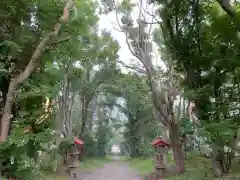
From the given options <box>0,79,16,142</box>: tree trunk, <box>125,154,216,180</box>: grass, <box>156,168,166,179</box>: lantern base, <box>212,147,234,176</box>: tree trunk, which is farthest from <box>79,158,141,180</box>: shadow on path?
<box>0,79,16,142</box>: tree trunk

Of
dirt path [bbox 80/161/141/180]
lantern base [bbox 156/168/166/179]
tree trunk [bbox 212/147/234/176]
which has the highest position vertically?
tree trunk [bbox 212/147/234/176]

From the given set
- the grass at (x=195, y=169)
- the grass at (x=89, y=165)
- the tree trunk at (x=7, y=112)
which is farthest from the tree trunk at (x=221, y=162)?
the grass at (x=89, y=165)

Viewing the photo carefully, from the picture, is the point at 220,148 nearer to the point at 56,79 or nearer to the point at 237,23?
the point at 237,23

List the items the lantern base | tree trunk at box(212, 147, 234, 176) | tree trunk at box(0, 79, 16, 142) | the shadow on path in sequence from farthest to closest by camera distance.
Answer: the shadow on path
the lantern base
tree trunk at box(212, 147, 234, 176)
tree trunk at box(0, 79, 16, 142)

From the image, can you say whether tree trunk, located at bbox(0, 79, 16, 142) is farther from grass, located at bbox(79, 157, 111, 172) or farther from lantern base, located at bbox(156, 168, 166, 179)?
grass, located at bbox(79, 157, 111, 172)

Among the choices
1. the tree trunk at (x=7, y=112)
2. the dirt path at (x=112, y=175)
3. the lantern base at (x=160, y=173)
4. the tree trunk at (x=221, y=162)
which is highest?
the tree trunk at (x=7, y=112)

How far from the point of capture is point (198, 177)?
35.9 ft

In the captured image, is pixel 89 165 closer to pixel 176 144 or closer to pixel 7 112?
pixel 176 144

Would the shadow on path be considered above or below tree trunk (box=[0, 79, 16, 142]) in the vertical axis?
below

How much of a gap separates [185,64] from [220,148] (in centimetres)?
350

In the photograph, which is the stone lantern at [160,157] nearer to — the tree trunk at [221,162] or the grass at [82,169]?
the tree trunk at [221,162]

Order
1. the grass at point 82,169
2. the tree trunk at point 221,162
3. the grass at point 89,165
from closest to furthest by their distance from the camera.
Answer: the tree trunk at point 221,162
the grass at point 82,169
the grass at point 89,165

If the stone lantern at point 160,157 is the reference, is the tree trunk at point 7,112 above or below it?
above

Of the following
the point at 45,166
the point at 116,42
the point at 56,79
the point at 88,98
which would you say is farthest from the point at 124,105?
the point at 56,79
